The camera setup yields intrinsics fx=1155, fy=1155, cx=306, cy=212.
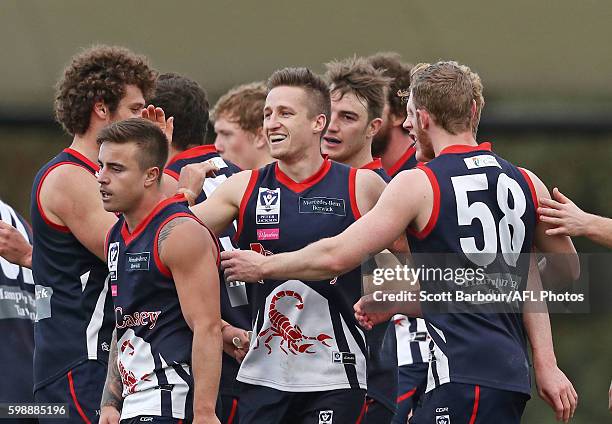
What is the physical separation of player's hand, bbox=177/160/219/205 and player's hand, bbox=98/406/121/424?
4.31 ft

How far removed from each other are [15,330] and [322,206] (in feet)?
8.06

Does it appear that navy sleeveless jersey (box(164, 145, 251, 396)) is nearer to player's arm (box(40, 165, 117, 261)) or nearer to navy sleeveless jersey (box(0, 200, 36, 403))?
player's arm (box(40, 165, 117, 261))

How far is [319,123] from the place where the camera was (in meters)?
6.37

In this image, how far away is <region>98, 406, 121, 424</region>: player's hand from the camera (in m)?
5.59

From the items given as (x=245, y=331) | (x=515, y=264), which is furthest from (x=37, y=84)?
(x=515, y=264)

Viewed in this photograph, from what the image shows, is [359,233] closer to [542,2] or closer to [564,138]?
[564,138]

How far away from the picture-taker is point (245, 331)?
638 centimetres

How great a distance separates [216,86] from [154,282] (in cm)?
1075

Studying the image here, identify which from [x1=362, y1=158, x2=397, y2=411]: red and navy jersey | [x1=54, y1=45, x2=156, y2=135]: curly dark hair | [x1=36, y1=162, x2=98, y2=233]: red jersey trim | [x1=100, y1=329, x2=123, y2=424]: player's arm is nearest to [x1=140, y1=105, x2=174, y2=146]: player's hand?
[x1=54, y1=45, x2=156, y2=135]: curly dark hair

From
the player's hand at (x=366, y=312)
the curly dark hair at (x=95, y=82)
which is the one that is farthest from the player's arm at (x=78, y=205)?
the player's hand at (x=366, y=312)

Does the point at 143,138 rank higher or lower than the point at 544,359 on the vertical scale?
higher

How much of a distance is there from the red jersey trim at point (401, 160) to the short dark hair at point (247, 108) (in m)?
1.67

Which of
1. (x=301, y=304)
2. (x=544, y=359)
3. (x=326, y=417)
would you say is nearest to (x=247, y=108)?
(x=301, y=304)

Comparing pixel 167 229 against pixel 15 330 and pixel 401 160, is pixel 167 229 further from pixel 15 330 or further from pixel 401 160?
pixel 401 160
